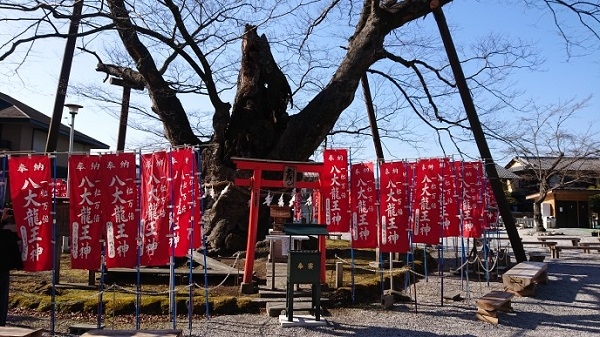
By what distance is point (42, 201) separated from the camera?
7.64 metres

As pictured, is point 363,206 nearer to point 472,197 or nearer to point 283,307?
point 283,307

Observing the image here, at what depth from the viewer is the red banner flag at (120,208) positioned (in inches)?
294

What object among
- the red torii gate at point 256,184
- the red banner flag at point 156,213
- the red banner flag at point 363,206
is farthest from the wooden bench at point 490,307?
the red banner flag at point 156,213

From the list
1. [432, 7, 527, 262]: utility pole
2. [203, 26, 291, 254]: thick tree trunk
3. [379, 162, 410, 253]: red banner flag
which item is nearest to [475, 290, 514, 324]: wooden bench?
[379, 162, 410, 253]: red banner flag

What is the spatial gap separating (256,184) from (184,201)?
279 centimetres

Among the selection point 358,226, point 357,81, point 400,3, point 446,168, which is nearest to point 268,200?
point 358,226

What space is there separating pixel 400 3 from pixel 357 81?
3.08 metres

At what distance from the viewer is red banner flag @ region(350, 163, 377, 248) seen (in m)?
10.1

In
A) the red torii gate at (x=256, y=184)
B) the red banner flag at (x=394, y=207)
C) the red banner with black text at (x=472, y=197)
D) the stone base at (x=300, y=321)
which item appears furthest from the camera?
the red banner with black text at (x=472, y=197)

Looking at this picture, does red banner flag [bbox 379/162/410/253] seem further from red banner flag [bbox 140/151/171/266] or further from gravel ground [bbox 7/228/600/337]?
red banner flag [bbox 140/151/171/266]

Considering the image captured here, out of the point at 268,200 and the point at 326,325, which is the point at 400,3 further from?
the point at 326,325

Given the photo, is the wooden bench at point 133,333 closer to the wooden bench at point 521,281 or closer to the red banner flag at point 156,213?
the red banner flag at point 156,213

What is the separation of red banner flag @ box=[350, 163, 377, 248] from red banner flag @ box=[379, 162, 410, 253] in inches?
9.8

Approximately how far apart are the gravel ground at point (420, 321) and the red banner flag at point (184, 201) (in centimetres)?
134
